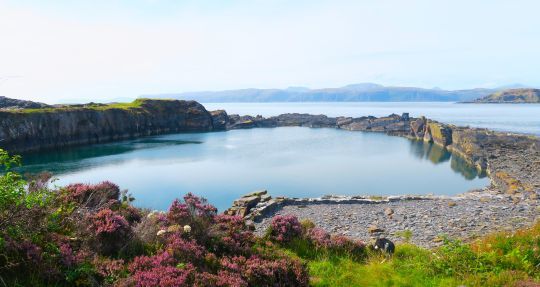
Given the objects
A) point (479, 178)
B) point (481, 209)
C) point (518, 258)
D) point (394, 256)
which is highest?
point (518, 258)

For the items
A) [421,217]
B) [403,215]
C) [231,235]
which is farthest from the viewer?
[403,215]

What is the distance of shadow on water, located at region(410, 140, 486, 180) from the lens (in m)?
55.5

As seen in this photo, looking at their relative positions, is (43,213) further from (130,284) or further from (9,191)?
(130,284)

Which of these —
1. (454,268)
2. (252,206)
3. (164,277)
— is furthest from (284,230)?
(252,206)

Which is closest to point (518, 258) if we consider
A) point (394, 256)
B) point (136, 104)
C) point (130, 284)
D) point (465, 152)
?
point (394, 256)

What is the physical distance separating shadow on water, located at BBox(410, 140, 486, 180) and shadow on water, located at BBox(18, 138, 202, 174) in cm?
5001

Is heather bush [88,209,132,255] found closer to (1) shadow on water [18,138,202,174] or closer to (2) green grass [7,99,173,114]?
(1) shadow on water [18,138,202,174]

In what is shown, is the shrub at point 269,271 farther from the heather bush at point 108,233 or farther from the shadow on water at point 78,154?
the shadow on water at point 78,154

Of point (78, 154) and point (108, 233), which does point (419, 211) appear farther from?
point (78, 154)

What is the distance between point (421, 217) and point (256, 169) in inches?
1297

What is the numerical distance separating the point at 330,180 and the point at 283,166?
37.3 feet

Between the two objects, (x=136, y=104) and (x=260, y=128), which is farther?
(x=260, y=128)

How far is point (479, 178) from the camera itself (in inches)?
2026

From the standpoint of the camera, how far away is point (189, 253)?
9.08 metres
